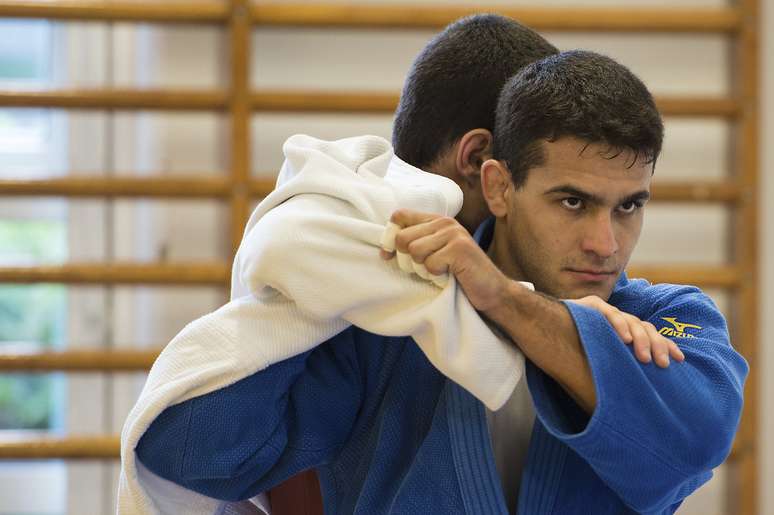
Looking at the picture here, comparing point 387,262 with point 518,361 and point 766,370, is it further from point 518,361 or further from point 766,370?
point 766,370

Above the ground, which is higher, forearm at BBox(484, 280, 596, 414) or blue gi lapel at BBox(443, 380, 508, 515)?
forearm at BBox(484, 280, 596, 414)

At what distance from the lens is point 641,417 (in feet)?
3.79

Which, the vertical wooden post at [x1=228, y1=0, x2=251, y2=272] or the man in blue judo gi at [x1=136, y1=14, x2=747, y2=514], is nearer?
the man in blue judo gi at [x1=136, y1=14, x2=747, y2=514]

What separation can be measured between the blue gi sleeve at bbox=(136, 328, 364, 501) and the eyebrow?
33cm

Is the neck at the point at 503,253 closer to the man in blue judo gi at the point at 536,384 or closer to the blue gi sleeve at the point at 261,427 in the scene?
the man in blue judo gi at the point at 536,384

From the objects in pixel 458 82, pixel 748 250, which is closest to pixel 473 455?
pixel 458 82

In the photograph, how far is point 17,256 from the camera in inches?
126

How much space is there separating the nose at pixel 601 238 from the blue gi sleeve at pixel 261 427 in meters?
0.33

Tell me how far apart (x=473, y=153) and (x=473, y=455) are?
494 mm

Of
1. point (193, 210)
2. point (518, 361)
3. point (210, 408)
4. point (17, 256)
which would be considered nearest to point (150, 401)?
point (210, 408)

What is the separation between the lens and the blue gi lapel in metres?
1.24

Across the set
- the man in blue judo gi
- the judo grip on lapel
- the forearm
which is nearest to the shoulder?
the man in blue judo gi

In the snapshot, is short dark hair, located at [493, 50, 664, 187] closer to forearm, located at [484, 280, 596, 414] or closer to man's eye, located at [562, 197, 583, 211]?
man's eye, located at [562, 197, 583, 211]

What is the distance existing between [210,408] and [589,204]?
0.55 meters
